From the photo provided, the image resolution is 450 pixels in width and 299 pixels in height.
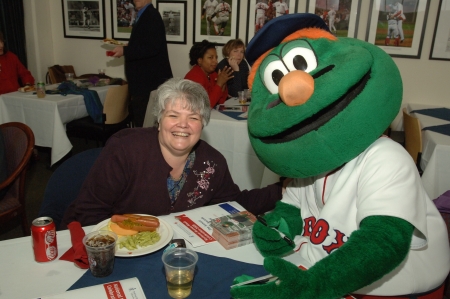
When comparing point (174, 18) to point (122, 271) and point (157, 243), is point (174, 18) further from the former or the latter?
point (122, 271)

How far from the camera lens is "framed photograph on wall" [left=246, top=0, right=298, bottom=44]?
14.2 feet

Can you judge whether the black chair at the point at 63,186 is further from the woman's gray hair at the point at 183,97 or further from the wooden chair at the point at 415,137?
the wooden chair at the point at 415,137

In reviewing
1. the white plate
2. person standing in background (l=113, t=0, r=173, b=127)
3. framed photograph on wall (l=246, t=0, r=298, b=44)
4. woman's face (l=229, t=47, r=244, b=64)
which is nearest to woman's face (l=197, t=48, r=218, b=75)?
person standing in background (l=113, t=0, r=173, b=127)

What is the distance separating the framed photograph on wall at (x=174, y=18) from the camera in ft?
15.6

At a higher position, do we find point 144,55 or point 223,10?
point 223,10

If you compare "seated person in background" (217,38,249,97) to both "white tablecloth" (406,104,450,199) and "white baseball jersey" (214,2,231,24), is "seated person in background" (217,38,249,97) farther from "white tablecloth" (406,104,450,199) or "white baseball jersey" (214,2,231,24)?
"white tablecloth" (406,104,450,199)

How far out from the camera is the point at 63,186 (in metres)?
1.53

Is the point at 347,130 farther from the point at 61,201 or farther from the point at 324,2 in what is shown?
the point at 324,2

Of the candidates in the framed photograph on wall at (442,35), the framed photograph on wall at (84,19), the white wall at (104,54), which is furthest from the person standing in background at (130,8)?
the framed photograph on wall at (442,35)

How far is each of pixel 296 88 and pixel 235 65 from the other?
339 centimetres

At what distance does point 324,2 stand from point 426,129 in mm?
2116

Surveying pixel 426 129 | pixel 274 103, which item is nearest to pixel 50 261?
pixel 274 103

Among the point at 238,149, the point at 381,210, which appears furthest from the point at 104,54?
the point at 381,210


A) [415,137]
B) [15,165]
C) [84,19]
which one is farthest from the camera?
[84,19]
